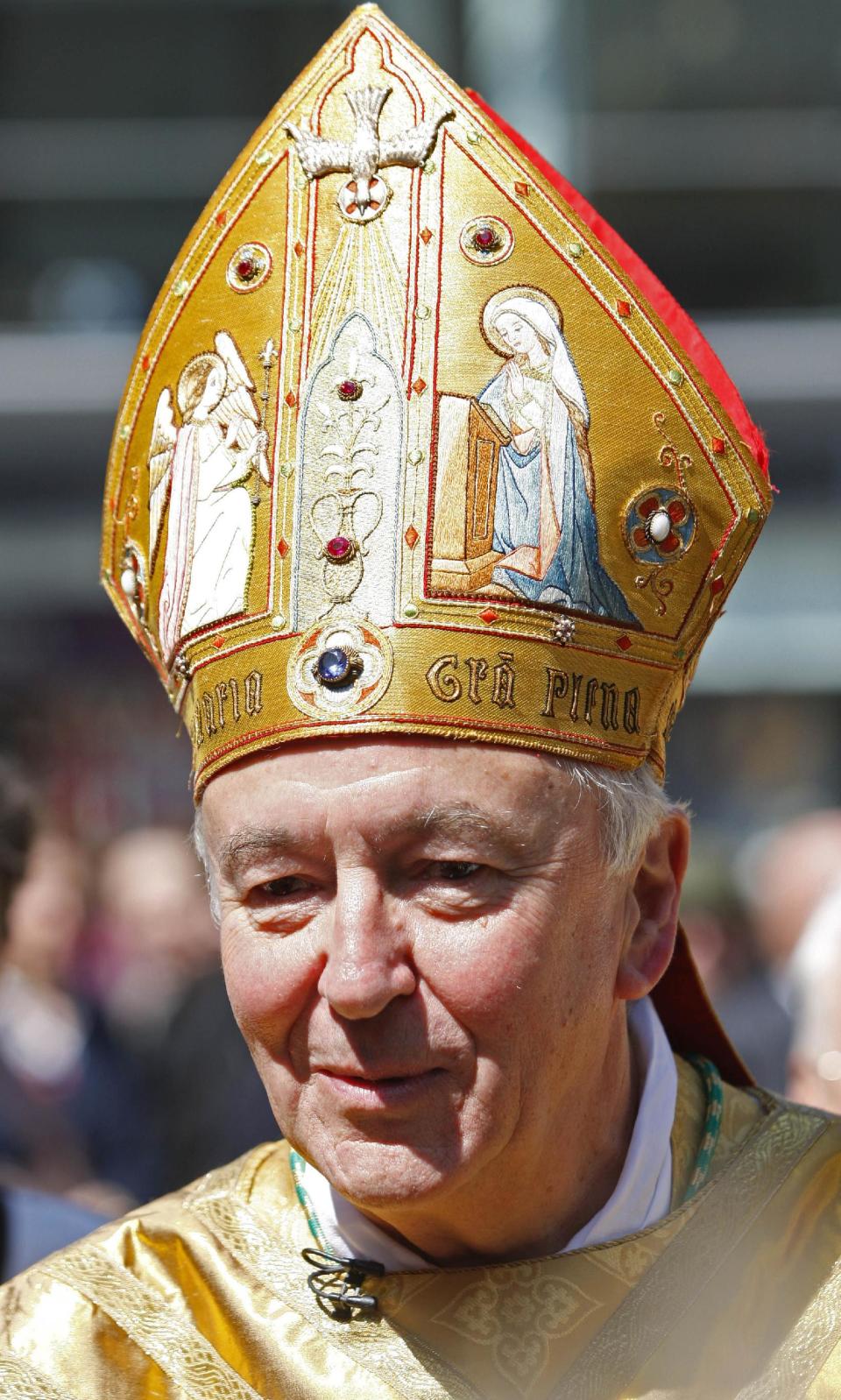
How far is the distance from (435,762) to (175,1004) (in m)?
3.83

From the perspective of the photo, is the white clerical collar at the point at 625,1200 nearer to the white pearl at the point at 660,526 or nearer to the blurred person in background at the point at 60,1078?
the white pearl at the point at 660,526

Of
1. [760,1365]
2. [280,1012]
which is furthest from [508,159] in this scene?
[760,1365]

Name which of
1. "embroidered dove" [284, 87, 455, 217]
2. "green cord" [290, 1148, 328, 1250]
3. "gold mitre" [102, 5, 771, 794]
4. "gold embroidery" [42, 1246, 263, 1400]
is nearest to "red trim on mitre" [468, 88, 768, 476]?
"gold mitre" [102, 5, 771, 794]

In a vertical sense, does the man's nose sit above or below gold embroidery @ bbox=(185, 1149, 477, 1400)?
above

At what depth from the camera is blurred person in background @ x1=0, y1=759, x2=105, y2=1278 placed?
3.72 m

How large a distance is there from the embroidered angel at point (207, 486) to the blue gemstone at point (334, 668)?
7.4 inches

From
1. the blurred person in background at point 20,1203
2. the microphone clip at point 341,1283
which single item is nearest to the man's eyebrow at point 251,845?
the microphone clip at point 341,1283

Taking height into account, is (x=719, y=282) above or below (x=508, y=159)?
above

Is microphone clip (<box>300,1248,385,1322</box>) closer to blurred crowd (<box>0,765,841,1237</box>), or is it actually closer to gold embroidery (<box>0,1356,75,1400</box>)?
gold embroidery (<box>0,1356,75,1400</box>)

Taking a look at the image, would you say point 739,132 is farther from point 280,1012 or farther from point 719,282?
point 280,1012

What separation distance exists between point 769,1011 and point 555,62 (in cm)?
855

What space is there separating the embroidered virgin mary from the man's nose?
493 mm

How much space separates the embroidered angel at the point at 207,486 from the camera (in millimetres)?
2639

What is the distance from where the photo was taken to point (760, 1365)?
2.59 metres
